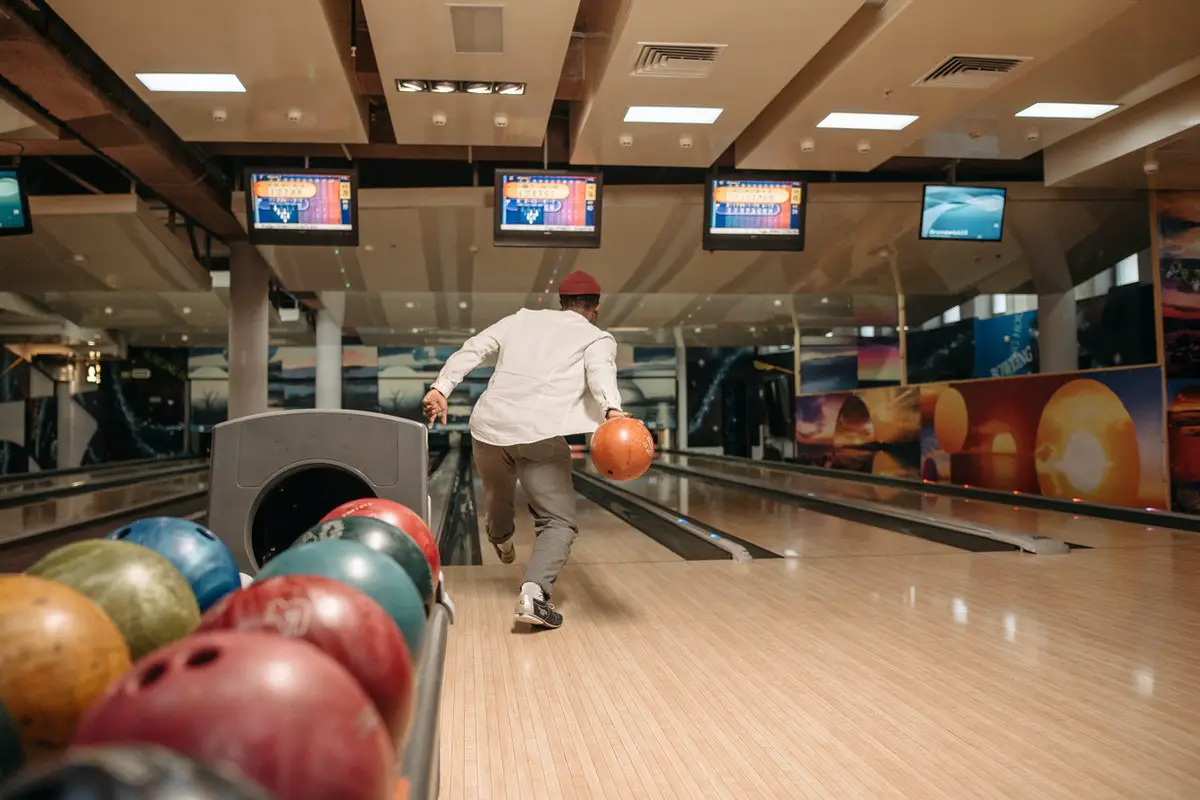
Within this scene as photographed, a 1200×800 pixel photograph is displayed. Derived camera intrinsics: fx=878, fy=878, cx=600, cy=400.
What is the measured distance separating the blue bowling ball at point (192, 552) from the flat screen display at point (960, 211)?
603cm

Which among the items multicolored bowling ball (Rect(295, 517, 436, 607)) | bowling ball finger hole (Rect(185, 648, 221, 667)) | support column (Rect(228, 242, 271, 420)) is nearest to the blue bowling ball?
multicolored bowling ball (Rect(295, 517, 436, 607))

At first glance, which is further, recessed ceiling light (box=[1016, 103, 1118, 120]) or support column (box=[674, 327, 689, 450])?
support column (box=[674, 327, 689, 450])

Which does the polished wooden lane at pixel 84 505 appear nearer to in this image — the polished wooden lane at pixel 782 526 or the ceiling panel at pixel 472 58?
the ceiling panel at pixel 472 58

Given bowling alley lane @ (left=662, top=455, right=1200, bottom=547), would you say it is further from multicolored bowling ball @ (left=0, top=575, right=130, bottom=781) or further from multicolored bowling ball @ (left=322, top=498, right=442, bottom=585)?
multicolored bowling ball @ (left=0, top=575, right=130, bottom=781)

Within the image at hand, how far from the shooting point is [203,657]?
2.50 ft

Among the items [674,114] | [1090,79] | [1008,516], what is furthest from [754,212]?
[1008,516]

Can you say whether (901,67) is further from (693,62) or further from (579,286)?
(579,286)

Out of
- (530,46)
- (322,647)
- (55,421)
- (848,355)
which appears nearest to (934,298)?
(848,355)

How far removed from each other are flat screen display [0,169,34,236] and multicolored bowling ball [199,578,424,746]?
6048 millimetres

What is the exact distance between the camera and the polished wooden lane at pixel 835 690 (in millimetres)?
1678

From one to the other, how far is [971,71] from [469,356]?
10.8 ft

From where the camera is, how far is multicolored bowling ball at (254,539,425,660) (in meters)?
1.38

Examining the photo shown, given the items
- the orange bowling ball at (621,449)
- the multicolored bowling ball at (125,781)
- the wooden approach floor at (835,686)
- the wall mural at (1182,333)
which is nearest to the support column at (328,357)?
the wall mural at (1182,333)

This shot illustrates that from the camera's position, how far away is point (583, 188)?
6035mm
